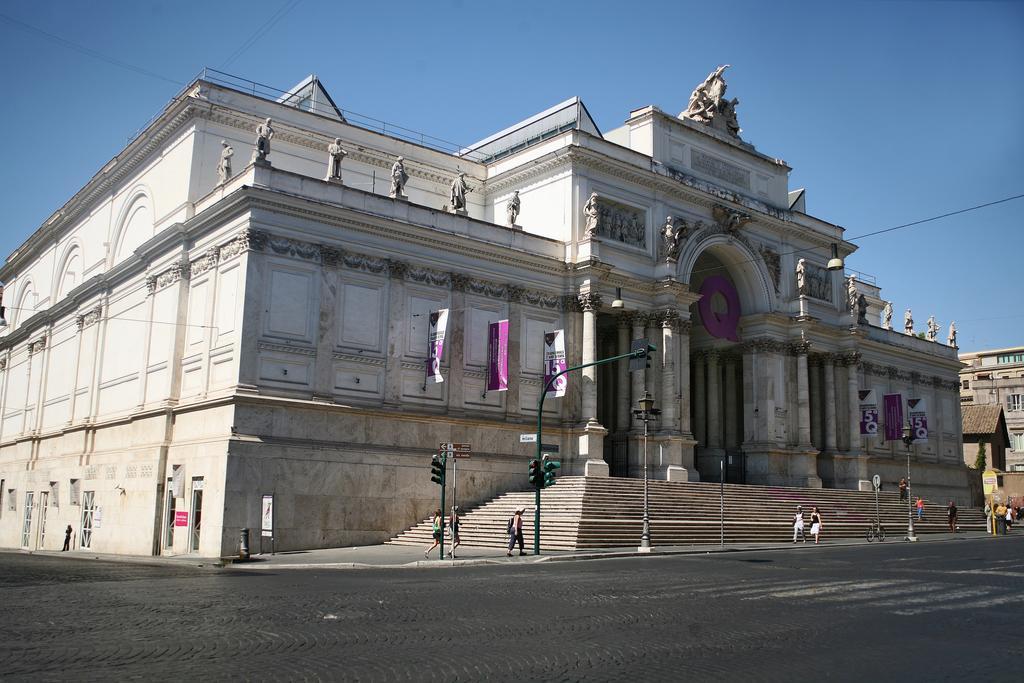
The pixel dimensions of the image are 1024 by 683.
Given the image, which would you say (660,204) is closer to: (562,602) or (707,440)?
(707,440)

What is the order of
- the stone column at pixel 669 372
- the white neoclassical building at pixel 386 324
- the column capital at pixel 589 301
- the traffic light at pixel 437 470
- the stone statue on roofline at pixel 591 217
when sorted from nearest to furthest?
the traffic light at pixel 437 470 < the white neoclassical building at pixel 386 324 < the column capital at pixel 589 301 < the stone statue on roofline at pixel 591 217 < the stone column at pixel 669 372

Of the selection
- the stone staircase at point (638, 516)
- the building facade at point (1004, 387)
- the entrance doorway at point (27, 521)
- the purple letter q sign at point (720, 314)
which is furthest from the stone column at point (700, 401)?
the building facade at point (1004, 387)

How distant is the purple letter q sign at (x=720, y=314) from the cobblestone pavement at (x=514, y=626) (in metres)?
26.2

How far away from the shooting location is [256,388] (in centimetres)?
3269

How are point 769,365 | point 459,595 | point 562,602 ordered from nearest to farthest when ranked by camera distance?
point 562,602
point 459,595
point 769,365

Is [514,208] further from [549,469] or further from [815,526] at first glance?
[815,526]

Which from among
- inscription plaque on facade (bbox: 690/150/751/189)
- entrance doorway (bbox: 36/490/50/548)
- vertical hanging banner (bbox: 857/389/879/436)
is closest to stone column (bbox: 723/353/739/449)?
vertical hanging banner (bbox: 857/389/879/436)

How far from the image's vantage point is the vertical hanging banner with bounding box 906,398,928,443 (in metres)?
55.5

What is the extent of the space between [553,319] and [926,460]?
1391 inches

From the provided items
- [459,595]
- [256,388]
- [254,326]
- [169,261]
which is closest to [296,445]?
[256,388]

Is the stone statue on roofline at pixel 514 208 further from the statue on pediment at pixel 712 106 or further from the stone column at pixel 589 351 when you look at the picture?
the statue on pediment at pixel 712 106

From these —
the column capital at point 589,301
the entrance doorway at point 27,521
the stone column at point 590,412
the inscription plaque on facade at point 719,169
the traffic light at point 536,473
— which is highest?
Answer: the inscription plaque on facade at point 719,169

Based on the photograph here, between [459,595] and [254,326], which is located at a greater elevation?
[254,326]

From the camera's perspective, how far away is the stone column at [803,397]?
51.1 metres
